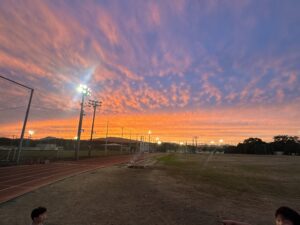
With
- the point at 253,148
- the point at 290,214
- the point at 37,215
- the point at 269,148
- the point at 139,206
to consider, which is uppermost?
the point at 269,148

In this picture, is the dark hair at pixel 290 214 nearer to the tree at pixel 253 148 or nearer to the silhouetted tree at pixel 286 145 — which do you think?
the silhouetted tree at pixel 286 145

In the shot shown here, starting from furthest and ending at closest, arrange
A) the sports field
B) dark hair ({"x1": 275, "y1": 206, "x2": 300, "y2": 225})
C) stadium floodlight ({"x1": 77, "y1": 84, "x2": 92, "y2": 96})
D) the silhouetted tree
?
the silhouetted tree, stadium floodlight ({"x1": 77, "y1": 84, "x2": 92, "y2": 96}), the sports field, dark hair ({"x1": 275, "y1": 206, "x2": 300, "y2": 225})

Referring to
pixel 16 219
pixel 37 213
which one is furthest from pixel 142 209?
pixel 37 213

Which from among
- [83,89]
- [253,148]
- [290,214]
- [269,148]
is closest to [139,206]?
[290,214]

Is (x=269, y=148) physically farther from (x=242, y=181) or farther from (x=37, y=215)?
(x=37, y=215)

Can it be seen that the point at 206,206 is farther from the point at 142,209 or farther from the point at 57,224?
the point at 57,224

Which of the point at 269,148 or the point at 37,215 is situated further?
the point at 269,148

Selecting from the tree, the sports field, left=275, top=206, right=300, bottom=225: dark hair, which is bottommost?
the sports field

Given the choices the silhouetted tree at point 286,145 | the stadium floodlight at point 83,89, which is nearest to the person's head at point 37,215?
the stadium floodlight at point 83,89

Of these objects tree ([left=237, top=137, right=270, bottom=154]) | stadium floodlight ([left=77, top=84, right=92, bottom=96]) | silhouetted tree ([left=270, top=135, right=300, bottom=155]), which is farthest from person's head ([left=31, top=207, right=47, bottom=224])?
tree ([left=237, top=137, right=270, bottom=154])

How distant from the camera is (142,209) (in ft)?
26.2

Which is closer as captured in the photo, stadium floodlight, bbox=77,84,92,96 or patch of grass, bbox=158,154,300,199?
patch of grass, bbox=158,154,300,199

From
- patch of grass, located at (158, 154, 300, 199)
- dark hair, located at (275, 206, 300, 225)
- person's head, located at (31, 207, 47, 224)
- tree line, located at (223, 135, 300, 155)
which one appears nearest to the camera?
dark hair, located at (275, 206, 300, 225)

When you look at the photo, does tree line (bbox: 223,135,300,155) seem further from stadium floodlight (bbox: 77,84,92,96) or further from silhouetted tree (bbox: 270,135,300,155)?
stadium floodlight (bbox: 77,84,92,96)
